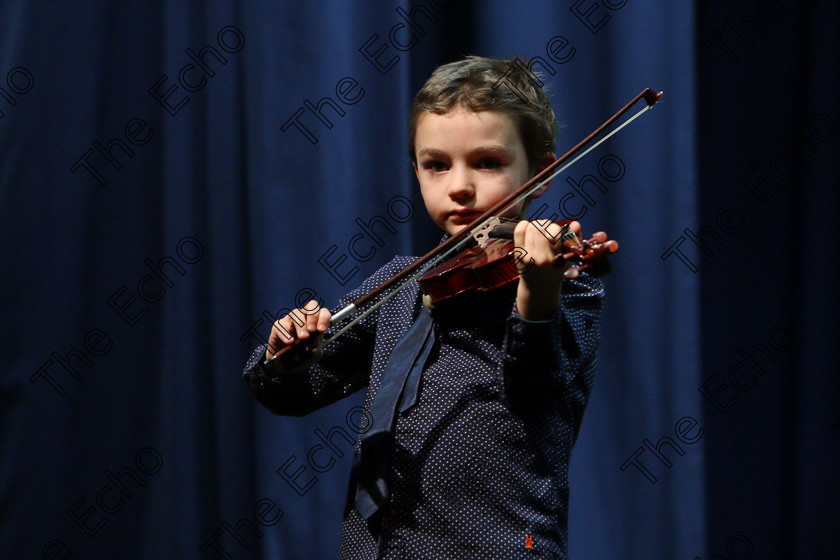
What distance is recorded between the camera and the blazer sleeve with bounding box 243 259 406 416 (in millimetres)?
982

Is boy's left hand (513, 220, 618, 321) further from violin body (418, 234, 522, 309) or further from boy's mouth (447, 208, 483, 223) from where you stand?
boy's mouth (447, 208, 483, 223)

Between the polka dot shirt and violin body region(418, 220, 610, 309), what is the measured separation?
0.03 m

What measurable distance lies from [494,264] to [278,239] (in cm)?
70

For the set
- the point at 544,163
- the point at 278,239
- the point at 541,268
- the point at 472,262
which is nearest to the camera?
the point at 541,268

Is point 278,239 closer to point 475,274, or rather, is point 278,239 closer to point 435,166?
point 435,166

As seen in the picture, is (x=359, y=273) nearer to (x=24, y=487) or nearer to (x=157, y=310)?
(x=157, y=310)

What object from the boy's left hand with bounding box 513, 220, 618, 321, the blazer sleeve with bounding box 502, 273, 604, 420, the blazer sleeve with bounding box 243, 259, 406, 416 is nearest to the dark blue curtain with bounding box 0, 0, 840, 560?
the blazer sleeve with bounding box 243, 259, 406, 416

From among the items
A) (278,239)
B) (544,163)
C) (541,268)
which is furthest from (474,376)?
(278,239)

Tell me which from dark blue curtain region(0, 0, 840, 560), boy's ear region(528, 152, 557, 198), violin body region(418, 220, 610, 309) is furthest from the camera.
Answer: dark blue curtain region(0, 0, 840, 560)

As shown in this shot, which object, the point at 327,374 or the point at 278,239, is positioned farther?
the point at 278,239

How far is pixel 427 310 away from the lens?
94cm

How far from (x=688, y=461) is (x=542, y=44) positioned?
2.27 ft

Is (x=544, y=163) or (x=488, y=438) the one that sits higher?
(x=544, y=163)

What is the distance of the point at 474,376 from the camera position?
0.87 metres
